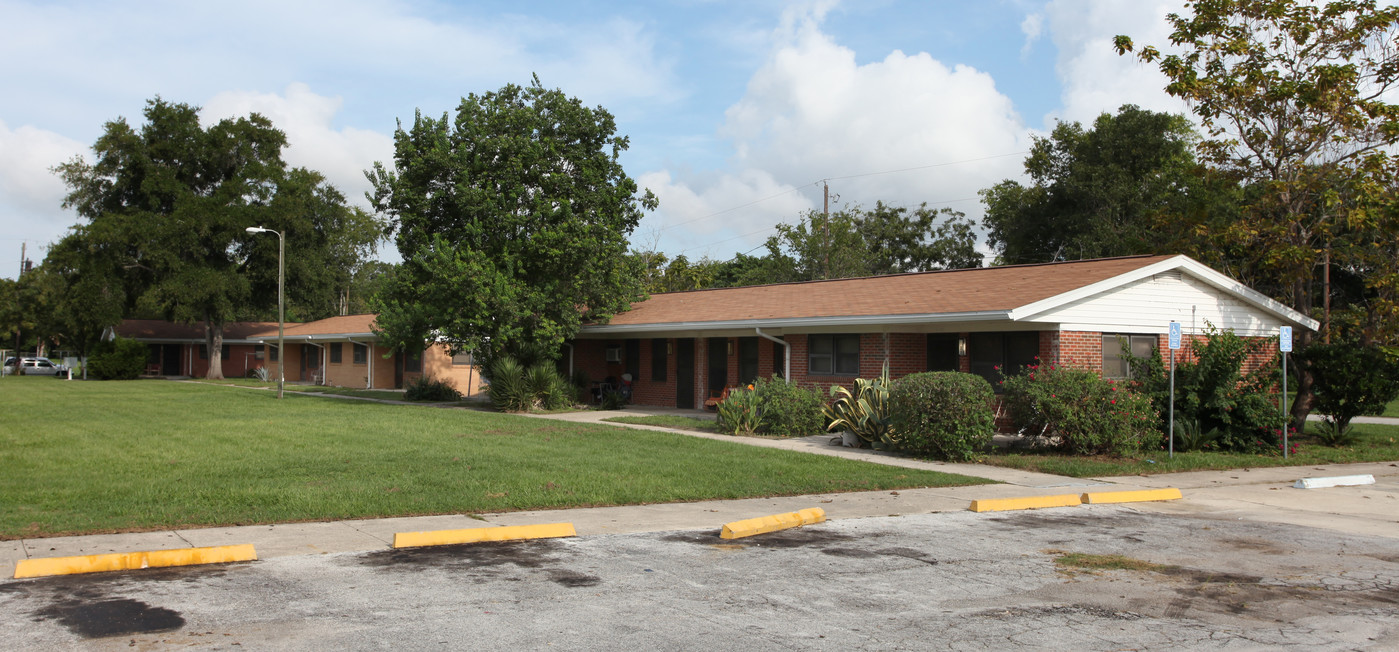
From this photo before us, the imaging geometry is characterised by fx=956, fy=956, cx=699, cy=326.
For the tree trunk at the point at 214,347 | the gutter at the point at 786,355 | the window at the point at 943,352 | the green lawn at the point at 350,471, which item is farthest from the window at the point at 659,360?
the tree trunk at the point at 214,347

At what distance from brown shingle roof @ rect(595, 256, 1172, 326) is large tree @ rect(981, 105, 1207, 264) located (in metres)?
16.0

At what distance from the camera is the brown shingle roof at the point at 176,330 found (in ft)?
184

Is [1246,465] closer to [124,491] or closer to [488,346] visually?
[124,491]

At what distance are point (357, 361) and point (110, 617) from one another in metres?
36.4

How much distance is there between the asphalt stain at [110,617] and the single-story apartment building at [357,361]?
25894 mm

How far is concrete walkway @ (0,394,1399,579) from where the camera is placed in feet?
26.5

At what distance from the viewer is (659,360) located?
2662 centimetres

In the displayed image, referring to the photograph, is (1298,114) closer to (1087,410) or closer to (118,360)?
(1087,410)

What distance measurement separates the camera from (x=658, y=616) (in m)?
6.03

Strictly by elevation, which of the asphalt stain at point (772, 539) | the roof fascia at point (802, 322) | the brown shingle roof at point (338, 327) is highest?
the brown shingle roof at point (338, 327)

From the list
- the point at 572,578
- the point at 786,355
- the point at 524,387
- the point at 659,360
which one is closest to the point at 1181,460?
the point at 786,355

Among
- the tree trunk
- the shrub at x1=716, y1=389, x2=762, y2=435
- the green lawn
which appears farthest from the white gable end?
the tree trunk

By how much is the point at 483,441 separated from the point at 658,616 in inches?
437

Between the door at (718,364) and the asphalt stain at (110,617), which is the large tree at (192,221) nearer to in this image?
the door at (718,364)
